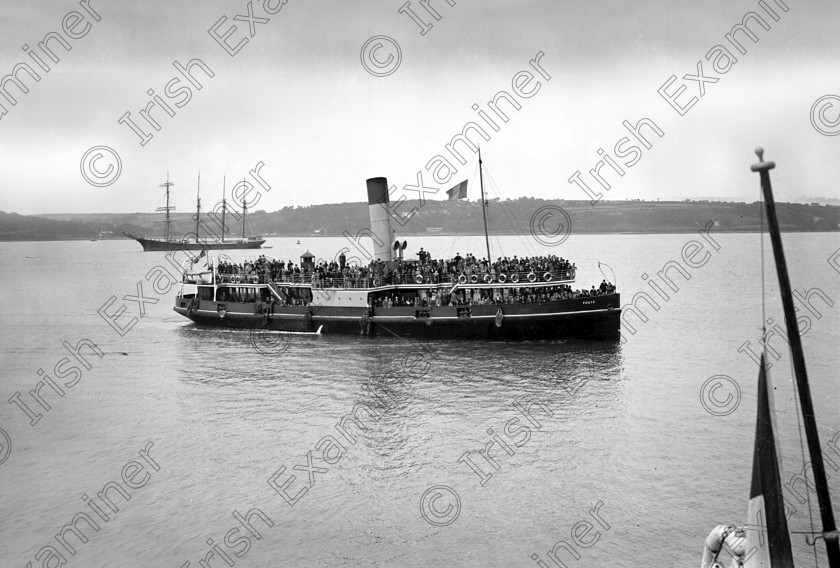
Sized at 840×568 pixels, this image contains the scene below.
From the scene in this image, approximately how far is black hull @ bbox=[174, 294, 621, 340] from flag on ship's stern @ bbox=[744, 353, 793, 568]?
98.7 ft

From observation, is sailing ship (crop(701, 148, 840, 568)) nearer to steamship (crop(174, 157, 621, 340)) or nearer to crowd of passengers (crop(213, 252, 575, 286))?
steamship (crop(174, 157, 621, 340))

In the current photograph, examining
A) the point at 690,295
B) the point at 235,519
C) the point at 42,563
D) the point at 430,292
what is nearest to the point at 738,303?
the point at 690,295

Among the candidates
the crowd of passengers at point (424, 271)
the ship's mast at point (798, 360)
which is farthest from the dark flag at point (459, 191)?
the ship's mast at point (798, 360)

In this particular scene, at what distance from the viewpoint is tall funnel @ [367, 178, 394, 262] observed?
157ft

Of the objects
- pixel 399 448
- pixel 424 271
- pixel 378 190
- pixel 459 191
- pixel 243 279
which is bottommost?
pixel 399 448

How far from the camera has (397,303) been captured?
44406 millimetres

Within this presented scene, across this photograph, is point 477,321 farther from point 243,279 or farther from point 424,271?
point 243,279

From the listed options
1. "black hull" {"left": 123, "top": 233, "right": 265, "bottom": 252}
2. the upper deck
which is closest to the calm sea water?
the upper deck

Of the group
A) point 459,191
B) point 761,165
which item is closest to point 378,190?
point 459,191

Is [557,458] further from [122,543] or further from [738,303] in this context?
[738,303]

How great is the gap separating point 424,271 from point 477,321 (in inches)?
225

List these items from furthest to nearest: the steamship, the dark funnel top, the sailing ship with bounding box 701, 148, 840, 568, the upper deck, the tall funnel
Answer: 1. the tall funnel
2. the dark funnel top
3. the upper deck
4. the steamship
5. the sailing ship with bounding box 701, 148, 840, 568

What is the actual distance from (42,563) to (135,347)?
2991 cm

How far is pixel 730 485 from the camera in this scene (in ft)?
65.2
